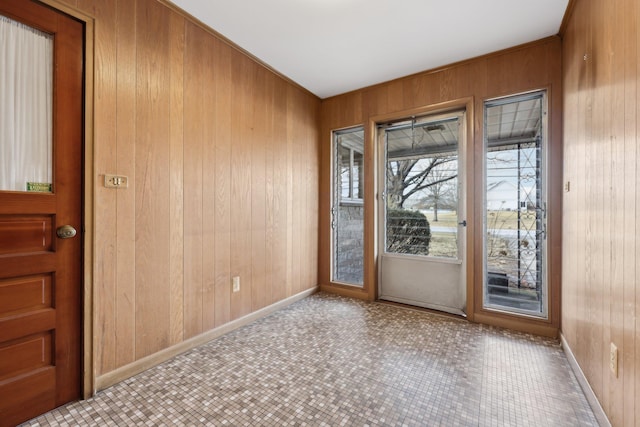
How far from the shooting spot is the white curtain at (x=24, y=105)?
4.66 feet

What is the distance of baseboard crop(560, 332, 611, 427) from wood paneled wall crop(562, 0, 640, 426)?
0.12 ft

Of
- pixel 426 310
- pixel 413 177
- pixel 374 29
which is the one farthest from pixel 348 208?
pixel 374 29

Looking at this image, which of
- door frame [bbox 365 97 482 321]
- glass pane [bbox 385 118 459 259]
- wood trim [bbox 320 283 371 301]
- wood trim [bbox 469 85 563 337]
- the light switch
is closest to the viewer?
the light switch

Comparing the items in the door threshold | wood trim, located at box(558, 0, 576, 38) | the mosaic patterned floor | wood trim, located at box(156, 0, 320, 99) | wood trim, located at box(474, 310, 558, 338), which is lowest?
the mosaic patterned floor

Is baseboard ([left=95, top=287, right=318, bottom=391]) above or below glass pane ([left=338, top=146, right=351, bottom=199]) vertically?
below

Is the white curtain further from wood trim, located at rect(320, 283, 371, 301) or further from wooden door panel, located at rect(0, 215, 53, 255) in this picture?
wood trim, located at rect(320, 283, 371, 301)

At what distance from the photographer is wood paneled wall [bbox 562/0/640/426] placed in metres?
1.17

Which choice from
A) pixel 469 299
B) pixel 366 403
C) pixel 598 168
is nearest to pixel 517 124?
pixel 598 168

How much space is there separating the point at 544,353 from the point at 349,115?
115 inches

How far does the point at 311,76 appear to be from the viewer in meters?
3.12

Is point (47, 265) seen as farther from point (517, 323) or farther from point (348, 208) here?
point (517, 323)

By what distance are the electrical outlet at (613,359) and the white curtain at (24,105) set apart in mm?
2934

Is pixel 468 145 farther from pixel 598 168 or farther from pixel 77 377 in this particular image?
pixel 77 377

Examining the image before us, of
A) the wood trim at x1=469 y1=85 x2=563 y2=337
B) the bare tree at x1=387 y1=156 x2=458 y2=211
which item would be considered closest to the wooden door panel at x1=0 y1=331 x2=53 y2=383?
the bare tree at x1=387 y1=156 x2=458 y2=211
